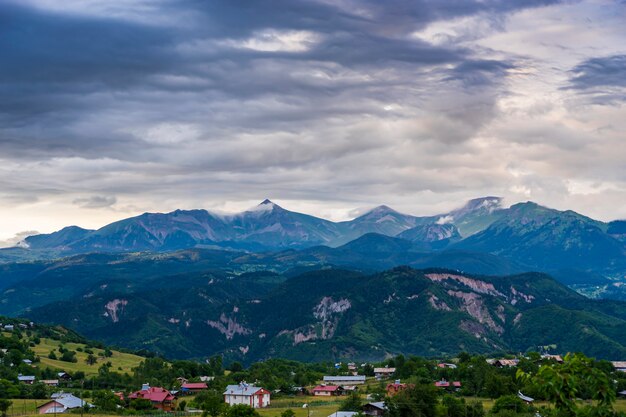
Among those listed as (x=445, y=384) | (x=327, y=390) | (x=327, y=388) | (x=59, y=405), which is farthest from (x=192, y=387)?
(x=445, y=384)

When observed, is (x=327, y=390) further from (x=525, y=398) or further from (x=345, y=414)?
(x=345, y=414)

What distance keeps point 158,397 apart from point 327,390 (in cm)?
Answer: 4482

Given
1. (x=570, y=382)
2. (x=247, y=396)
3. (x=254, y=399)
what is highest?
(x=570, y=382)

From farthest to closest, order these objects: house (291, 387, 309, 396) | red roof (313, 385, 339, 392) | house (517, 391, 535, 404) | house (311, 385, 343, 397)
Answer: house (291, 387, 309, 396), red roof (313, 385, 339, 392), house (311, 385, 343, 397), house (517, 391, 535, 404)

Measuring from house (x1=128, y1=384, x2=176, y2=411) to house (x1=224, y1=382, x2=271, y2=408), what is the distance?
11.3m

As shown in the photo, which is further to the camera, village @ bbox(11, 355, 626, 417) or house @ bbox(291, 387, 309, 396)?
house @ bbox(291, 387, 309, 396)

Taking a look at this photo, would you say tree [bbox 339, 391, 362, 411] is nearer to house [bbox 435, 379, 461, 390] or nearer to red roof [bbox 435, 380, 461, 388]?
house [bbox 435, 379, 461, 390]

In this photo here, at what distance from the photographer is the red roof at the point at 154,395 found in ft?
530

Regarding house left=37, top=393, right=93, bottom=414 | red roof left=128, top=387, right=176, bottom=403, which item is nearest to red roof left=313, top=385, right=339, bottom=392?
red roof left=128, top=387, right=176, bottom=403

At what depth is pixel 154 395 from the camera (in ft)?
539

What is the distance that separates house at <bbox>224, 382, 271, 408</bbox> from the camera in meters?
162

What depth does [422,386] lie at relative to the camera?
132750 millimetres

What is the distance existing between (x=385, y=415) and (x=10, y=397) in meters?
78.7

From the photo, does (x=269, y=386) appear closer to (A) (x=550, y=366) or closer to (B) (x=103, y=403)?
(B) (x=103, y=403)
